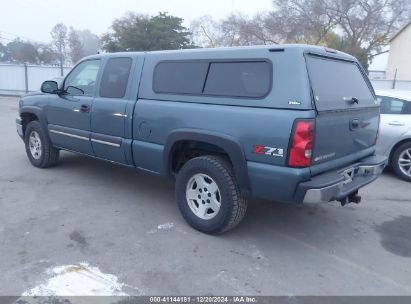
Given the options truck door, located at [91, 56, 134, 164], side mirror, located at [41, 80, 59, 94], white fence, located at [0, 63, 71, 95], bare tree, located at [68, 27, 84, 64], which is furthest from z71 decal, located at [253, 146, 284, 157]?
bare tree, located at [68, 27, 84, 64]

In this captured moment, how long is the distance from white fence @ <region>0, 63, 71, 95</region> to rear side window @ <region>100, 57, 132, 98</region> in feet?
60.6

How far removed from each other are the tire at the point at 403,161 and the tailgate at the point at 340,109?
2251mm

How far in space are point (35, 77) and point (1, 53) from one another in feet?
128

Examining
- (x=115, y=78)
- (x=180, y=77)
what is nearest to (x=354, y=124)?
(x=180, y=77)

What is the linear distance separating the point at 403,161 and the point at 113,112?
15.7 ft

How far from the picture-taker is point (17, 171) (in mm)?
6254

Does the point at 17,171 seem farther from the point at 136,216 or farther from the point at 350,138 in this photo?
the point at 350,138

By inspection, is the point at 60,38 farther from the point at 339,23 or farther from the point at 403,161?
the point at 403,161

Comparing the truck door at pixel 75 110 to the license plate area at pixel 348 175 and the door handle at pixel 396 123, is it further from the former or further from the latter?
the door handle at pixel 396 123

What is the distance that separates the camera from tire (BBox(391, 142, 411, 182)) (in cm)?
626

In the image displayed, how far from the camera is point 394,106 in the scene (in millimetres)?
6508

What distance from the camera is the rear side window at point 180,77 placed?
4047 millimetres

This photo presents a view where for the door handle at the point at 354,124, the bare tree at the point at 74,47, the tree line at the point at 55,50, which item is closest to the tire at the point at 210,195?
the door handle at the point at 354,124

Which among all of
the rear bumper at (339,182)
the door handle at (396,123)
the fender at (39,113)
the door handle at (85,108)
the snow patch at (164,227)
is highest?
the door handle at (85,108)
